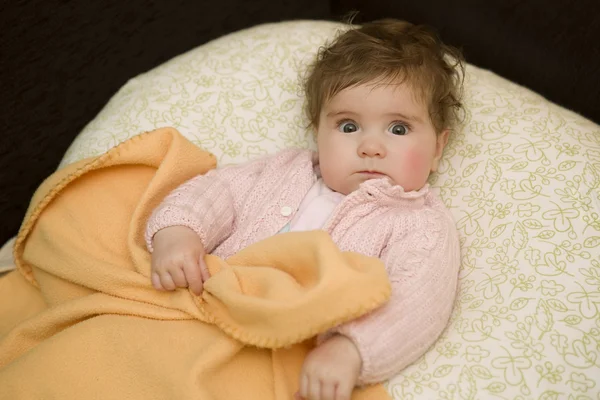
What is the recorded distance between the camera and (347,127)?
3.63 feet

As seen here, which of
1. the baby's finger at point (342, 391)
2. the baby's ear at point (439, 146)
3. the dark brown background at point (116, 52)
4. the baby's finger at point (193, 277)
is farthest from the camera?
the dark brown background at point (116, 52)

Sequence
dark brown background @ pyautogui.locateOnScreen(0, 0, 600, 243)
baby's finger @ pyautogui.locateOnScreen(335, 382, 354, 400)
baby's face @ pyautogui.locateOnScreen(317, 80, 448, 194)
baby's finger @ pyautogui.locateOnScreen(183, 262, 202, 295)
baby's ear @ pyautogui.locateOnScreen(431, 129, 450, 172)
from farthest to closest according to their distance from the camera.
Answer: dark brown background @ pyautogui.locateOnScreen(0, 0, 600, 243) → baby's ear @ pyautogui.locateOnScreen(431, 129, 450, 172) → baby's face @ pyautogui.locateOnScreen(317, 80, 448, 194) → baby's finger @ pyautogui.locateOnScreen(183, 262, 202, 295) → baby's finger @ pyautogui.locateOnScreen(335, 382, 354, 400)

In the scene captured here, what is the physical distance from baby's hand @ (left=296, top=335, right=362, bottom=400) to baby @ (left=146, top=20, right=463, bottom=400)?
0.03 ft

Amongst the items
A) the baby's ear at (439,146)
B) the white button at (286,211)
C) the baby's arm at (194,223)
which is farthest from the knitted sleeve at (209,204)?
the baby's ear at (439,146)

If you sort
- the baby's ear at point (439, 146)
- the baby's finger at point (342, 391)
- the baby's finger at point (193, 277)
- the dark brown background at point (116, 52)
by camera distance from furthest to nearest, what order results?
the dark brown background at point (116, 52), the baby's ear at point (439, 146), the baby's finger at point (193, 277), the baby's finger at point (342, 391)

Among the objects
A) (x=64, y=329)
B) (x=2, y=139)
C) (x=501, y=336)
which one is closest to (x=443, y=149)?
(x=501, y=336)

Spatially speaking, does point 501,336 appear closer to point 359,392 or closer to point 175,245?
point 359,392

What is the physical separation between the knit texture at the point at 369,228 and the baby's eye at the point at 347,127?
0.10 meters

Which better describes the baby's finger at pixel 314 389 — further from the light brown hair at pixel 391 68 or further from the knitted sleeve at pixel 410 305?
the light brown hair at pixel 391 68

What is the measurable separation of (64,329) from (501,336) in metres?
0.68

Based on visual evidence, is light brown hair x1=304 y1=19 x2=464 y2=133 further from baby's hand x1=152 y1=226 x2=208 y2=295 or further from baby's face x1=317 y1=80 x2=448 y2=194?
baby's hand x1=152 y1=226 x2=208 y2=295

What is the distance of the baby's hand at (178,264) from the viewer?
96 centimetres

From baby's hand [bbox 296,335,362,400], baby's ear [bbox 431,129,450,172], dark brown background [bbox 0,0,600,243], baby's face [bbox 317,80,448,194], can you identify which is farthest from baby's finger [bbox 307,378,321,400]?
dark brown background [bbox 0,0,600,243]

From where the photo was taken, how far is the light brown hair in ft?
3.59
